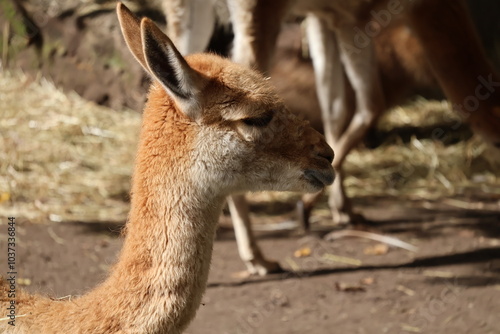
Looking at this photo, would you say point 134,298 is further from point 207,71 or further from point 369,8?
point 369,8

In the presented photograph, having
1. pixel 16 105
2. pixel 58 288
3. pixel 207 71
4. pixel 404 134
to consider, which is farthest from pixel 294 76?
pixel 207 71

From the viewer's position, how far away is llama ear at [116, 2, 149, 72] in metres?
2.94

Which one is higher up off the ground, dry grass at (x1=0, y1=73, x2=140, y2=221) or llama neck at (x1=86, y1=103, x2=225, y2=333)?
llama neck at (x1=86, y1=103, x2=225, y2=333)

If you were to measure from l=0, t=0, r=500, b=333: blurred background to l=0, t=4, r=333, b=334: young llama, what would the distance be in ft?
5.82

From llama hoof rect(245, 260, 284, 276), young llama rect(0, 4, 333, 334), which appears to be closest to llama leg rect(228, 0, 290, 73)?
llama hoof rect(245, 260, 284, 276)

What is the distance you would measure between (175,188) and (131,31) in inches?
25.1

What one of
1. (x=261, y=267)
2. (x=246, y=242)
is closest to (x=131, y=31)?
(x=246, y=242)

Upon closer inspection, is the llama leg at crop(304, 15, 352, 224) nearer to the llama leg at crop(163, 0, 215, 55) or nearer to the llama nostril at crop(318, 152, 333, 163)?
the llama leg at crop(163, 0, 215, 55)

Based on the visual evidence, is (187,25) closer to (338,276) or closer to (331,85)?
(331,85)

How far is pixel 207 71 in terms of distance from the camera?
299 cm

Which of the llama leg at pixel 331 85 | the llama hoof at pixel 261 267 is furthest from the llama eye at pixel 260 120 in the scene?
the llama leg at pixel 331 85

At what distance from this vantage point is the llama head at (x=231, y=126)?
290 cm

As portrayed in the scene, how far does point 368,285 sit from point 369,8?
2.10 metres

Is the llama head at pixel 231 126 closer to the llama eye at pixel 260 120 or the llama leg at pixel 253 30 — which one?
the llama eye at pixel 260 120
